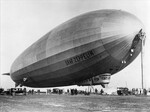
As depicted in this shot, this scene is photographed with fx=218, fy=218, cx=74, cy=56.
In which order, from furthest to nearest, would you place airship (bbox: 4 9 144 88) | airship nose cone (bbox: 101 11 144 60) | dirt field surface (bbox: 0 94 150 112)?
airship (bbox: 4 9 144 88)
airship nose cone (bbox: 101 11 144 60)
dirt field surface (bbox: 0 94 150 112)

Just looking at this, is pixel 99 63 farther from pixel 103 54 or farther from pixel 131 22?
pixel 131 22

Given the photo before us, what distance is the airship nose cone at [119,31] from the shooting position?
17406mm

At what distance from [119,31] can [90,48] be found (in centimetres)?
272

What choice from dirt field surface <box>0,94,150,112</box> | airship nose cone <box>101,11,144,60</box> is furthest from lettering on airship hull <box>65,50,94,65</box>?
dirt field surface <box>0,94,150,112</box>

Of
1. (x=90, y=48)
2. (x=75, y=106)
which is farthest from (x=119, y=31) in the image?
(x=75, y=106)

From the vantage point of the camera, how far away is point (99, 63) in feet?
61.5

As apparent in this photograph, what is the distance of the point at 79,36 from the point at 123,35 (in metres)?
3.61

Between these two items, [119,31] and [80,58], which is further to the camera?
[80,58]

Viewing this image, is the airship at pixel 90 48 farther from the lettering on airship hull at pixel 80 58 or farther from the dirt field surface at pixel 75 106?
the dirt field surface at pixel 75 106

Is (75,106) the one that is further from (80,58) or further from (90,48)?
(80,58)

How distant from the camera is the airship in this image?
57.8ft

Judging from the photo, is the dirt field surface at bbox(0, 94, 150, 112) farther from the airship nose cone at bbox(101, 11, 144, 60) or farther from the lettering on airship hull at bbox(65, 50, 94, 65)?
the airship nose cone at bbox(101, 11, 144, 60)

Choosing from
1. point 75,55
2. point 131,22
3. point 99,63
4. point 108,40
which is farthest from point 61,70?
point 131,22

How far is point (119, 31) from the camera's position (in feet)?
57.4
